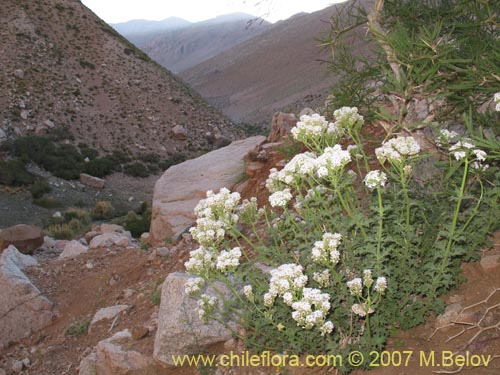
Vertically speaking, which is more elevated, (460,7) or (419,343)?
(460,7)

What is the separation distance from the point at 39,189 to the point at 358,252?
20426 millimetres

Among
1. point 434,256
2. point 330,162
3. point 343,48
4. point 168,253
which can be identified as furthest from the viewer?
point 168,253

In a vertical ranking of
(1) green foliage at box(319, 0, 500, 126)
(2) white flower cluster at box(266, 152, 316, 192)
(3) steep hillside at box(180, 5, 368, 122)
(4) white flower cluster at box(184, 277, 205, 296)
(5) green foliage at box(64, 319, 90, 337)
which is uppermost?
(1) green foliage at box(319, 0, 500, 126)

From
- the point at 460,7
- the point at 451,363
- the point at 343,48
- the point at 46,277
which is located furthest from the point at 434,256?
the point at 46,277

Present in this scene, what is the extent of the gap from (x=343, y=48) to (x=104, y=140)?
1097 inches

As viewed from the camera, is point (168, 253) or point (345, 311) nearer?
point (345, 311)

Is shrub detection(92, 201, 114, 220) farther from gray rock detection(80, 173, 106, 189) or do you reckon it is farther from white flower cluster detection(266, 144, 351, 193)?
white flower cluster detection(266, 144, 351, 193)

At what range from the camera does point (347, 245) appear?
10.7ft

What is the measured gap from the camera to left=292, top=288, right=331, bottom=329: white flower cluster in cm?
278

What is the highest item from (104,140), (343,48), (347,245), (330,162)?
(343,48)

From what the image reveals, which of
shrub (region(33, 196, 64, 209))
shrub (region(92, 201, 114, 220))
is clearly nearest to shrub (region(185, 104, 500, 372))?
shrub (region(92, 201, 114, 220))

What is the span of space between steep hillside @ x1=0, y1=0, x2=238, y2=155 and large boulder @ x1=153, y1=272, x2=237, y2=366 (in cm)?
2706

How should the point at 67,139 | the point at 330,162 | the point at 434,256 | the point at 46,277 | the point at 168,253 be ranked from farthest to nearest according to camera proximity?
the point at 67,139, the point at 46,277, the point at 168,253, the point at 434,256, the point at 330,162

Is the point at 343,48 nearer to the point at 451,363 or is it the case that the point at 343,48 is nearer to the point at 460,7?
the point at 460,7
